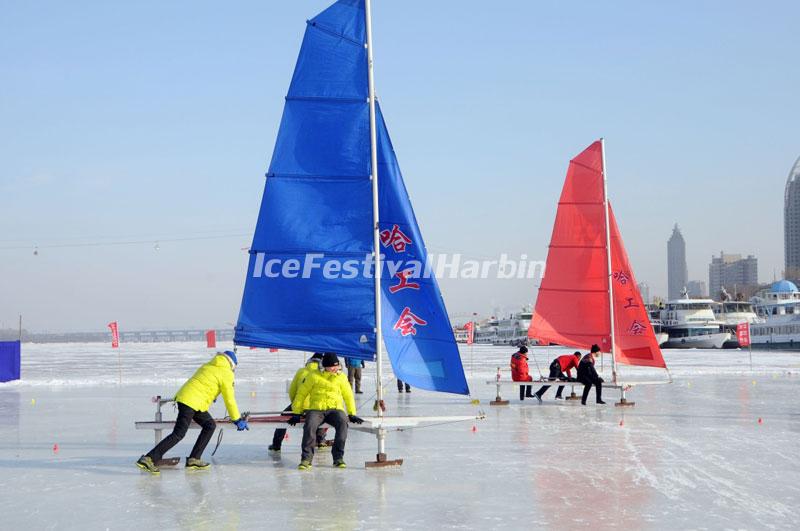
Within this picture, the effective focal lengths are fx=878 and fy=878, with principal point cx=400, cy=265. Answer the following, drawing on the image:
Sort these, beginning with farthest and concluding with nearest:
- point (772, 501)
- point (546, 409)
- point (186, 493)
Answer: point (546, 409)
point (186, 493)
point (772, 501)

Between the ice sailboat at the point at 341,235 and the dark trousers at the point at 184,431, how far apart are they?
3.93 feet

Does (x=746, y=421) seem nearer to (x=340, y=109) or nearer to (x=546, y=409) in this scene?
(x=546, y=409)

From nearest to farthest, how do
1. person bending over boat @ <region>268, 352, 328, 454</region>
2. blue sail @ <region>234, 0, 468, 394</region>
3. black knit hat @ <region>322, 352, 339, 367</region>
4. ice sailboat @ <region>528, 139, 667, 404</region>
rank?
black knit hat @ <region>322, 352, 339, 367</region>, person bending over boat @ <region>268, 352, 328, 454</region>, blue sail @ <region>234, 0, 468, 394</region>, ice sailboat @ <region>528, 139, 667, 404</region>

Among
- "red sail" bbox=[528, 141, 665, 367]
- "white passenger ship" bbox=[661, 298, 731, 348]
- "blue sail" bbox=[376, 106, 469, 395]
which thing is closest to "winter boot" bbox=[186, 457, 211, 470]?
"blue sail" bbox=[376, 106, 469, 395]

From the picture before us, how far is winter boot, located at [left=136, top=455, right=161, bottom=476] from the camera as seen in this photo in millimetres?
9870

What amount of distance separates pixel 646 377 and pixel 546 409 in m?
13.0

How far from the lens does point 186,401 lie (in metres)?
10.0

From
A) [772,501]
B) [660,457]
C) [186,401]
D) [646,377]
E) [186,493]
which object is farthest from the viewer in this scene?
[646,377]

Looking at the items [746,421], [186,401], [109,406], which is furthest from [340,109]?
[109,406]

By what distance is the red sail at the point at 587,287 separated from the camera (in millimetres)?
21531

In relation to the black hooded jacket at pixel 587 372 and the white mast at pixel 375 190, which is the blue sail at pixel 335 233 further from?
the black hooded jacket at pixel 587 372

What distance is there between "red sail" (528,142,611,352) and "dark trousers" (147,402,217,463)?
41.2ft

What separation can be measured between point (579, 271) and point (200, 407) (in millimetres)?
13425

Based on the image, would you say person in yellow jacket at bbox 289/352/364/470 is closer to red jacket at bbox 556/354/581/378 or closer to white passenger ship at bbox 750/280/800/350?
red jacket at bbox 556/354/581/378
